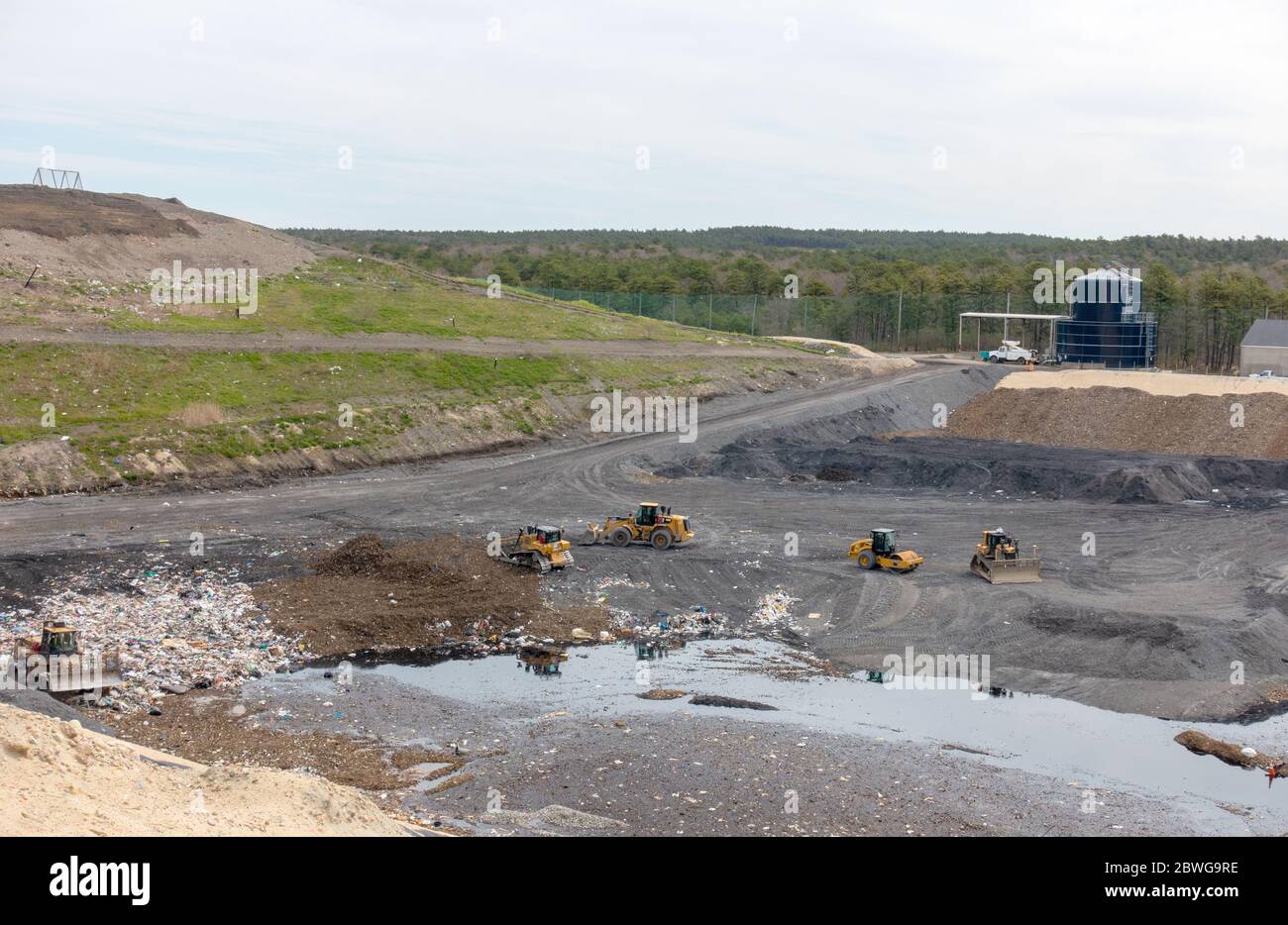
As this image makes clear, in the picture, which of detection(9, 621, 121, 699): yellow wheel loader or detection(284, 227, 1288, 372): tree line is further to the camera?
detection(284, 227, 1288, 372): tree line

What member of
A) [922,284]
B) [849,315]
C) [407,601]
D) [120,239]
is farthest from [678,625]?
[922,284]

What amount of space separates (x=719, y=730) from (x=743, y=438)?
96.9ft

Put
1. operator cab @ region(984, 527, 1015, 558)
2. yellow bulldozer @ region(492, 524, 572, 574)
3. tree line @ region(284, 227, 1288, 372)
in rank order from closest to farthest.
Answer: operator cab @ region(984, 527, 1015, 558) → yellow bulldozer @ region(492, 524, 572, 574) → tree line @ region(284, 227, 1288, 372)

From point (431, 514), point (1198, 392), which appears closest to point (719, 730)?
point (431, 514)

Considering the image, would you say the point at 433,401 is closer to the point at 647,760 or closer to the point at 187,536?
the point at 187,536

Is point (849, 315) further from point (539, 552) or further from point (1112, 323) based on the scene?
point (539, 552)

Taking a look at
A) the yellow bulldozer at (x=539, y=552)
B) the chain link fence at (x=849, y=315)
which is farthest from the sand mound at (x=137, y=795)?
the chain link fence at (x=849, y=315)

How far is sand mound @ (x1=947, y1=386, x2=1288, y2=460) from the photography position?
50.2m

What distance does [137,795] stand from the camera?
1470 cm

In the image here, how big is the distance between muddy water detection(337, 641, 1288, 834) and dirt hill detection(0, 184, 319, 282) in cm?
4204

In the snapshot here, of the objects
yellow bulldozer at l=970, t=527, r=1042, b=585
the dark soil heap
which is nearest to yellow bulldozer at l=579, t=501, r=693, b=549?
the dark soil heap

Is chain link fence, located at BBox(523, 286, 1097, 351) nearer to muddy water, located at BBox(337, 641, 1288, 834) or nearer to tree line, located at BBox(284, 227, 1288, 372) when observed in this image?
tree line, located at BBox(284, 227, 1288, 372)

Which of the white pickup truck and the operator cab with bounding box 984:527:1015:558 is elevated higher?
the white pickup truck

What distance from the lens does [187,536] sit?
1275 inches
